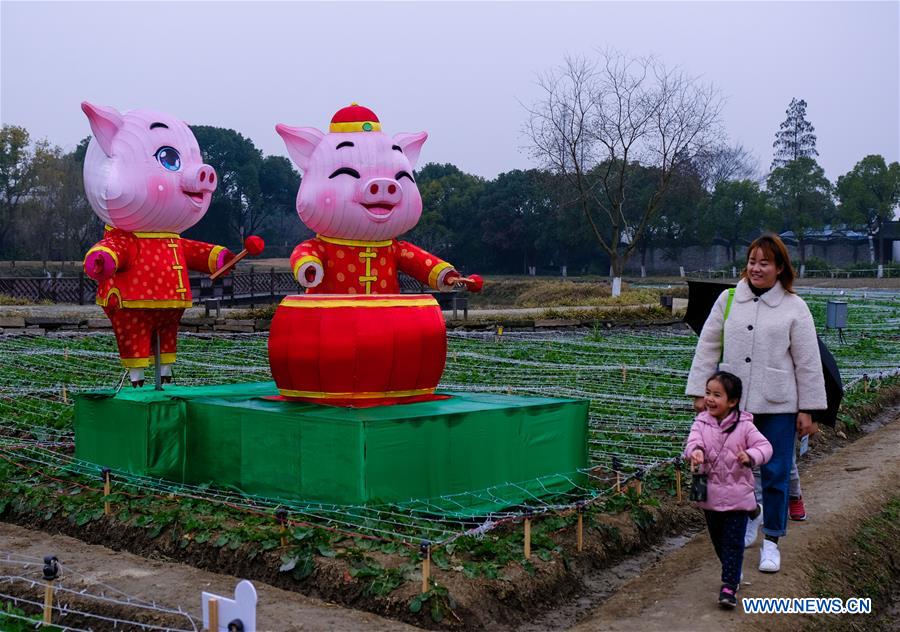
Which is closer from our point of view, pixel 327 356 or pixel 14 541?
pixel 14 541

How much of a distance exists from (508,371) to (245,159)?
3532 centimetres

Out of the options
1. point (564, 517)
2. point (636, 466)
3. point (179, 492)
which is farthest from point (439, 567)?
point (636, 466)

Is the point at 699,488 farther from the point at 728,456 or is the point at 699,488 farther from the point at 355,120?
the point at 355,120

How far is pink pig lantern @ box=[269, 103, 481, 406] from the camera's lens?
7.06m

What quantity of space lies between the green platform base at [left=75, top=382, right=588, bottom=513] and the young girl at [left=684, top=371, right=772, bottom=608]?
2082 mm

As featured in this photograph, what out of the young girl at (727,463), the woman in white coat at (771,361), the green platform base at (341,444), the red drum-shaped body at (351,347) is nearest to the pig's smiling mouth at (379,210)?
the red drum-shaped body at (351,347)

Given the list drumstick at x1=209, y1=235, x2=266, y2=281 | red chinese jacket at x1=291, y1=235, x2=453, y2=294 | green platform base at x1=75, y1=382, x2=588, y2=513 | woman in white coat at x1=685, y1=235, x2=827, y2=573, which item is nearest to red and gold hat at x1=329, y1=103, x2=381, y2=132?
red chinese jacket at x1=291, y1=235, x2=453, y2=294

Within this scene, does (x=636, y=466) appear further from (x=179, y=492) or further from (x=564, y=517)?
(x=179, y=492)

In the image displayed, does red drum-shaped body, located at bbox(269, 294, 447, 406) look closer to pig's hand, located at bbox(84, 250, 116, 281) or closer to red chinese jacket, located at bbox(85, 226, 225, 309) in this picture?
red chinese jacket, located at bbox(85, 226, 225, 309)

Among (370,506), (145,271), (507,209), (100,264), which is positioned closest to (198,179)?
(145,271)

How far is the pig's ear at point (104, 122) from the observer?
27.6 feet

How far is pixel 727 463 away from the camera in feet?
16.1

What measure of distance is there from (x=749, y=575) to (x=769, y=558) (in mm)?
148

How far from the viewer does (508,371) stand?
1403 centimetres
